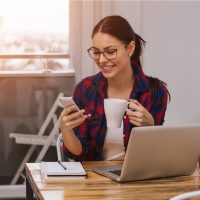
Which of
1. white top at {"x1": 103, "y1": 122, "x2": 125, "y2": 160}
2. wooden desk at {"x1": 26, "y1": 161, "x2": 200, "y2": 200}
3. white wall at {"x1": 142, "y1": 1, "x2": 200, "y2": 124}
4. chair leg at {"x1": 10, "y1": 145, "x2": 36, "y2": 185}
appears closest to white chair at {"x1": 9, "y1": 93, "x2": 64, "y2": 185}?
chair leg at {"x1": 10, "y1": 145, "x2": 36, "y2": 185}

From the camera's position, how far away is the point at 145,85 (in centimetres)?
257

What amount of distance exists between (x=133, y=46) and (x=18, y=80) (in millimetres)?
1449

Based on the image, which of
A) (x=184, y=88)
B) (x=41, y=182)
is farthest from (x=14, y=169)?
(x=41, y=182)

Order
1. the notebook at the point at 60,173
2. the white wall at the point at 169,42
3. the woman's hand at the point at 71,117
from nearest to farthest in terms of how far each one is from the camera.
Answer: the notebook at the point at 60,173 < the woman's hand at the point at 71,117 < the white wall at the point at 169,42

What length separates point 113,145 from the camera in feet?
8.11

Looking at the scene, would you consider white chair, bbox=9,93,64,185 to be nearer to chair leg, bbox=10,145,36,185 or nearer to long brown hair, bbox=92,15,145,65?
chair leg, bbox=10,145,36,185

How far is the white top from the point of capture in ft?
8.01

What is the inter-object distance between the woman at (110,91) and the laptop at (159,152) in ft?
1.42

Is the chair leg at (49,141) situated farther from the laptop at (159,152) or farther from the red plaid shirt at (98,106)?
the laptop at (159,152)

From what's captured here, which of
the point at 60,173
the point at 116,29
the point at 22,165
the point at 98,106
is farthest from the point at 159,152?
the point at 22,165

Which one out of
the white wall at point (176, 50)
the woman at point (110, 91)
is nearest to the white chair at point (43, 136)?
the white wall at point (176, 50)

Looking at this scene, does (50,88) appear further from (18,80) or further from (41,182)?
(41,182)

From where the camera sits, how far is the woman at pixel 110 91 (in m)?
2.43

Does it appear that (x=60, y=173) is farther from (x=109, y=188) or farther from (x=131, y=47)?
(x=131, y=47)
